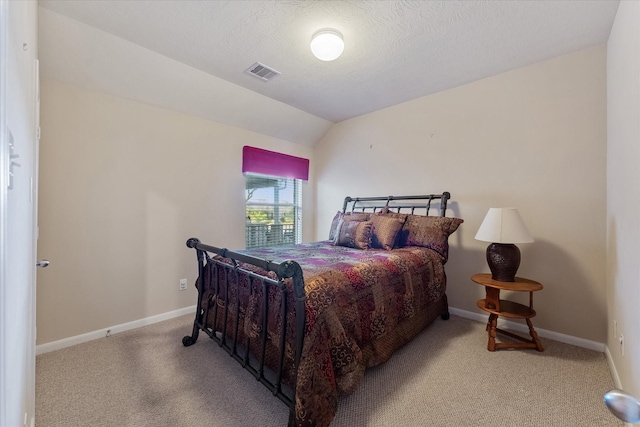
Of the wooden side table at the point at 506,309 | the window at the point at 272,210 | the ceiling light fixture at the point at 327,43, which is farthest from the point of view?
the window at the point at 272,210

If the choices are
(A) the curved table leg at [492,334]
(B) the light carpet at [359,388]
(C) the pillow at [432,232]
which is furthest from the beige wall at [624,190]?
(C) the pillow at [432,232]

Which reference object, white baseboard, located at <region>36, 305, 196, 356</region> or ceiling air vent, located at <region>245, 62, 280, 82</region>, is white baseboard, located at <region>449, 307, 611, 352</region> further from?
ceiling air vent, located at <region>245, 62, 280, 82</region>

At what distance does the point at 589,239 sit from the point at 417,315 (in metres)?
1.58

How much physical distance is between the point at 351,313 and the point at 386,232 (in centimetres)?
133

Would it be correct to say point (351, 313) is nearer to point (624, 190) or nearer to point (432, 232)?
point (432, 232)

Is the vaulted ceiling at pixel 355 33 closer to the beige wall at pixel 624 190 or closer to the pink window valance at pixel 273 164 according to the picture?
the beige wall at pixel 624 190

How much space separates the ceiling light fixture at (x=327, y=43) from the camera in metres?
1.99

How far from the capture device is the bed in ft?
4.38

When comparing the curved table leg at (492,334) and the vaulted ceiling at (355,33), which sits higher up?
the vaulted ceiling at (355,33)

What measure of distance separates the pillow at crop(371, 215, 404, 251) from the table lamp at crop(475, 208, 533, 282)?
75 centimetres

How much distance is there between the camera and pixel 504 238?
218cm

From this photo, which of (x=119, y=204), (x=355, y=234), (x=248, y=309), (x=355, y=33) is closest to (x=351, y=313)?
(x=248, y=309)

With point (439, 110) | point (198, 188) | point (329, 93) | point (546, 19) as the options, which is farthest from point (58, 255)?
point (546, 19)

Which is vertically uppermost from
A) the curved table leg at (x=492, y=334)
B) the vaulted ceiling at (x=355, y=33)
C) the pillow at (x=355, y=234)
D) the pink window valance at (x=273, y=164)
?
the vaulted ceiling at (x=355, y=33)
